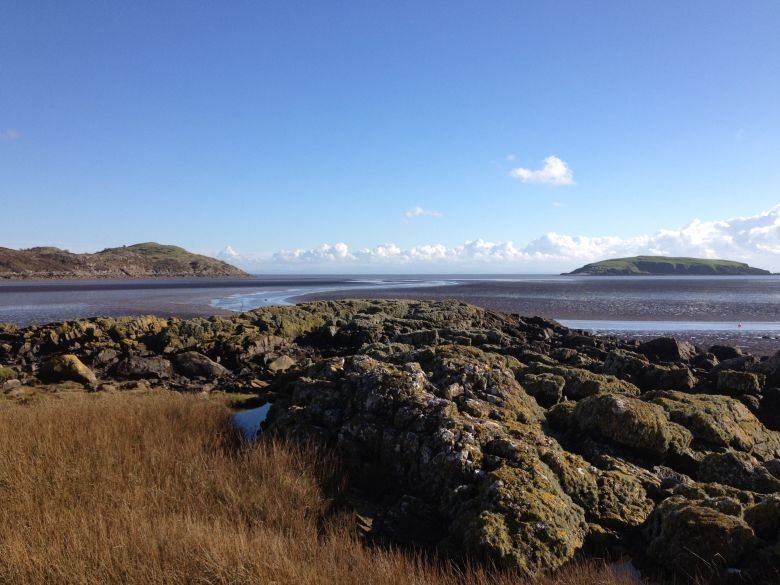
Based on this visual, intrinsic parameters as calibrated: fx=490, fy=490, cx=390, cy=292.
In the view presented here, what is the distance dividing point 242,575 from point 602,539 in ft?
13.9

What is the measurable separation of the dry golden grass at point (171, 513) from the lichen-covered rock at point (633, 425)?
338cm

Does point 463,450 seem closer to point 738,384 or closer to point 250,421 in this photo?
point 250,421

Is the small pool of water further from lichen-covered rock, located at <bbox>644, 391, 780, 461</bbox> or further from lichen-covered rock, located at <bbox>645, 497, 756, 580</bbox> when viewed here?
lichen-covered rock, located at <bbox>644, 391, 780, 461</bbox>

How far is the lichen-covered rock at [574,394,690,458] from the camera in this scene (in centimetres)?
820

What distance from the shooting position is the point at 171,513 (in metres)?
6.24

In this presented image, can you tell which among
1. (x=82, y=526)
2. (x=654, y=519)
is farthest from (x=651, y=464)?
(x=82, y=526)

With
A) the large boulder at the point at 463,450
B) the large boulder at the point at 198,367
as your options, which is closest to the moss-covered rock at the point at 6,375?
the large boulder at the point at 198,367

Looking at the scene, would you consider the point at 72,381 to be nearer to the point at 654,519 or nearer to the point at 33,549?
the point at 33,549

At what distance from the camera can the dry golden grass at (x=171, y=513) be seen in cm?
499

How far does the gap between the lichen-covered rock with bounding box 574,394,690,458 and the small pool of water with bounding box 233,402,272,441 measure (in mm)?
6199

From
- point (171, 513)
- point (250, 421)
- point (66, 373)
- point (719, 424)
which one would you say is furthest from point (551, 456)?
point (66, 373)

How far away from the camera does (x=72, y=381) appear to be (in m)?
17.6

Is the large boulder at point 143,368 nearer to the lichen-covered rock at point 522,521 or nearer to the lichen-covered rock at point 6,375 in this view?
the lichen-covered rock at point 6,375

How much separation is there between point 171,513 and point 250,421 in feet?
15.6
